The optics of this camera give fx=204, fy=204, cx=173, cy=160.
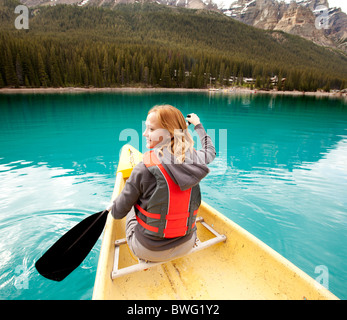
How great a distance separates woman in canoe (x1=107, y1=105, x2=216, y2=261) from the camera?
1.97 metres

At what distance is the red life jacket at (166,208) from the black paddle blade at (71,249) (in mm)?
837

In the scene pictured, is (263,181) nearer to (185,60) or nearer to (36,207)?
(36,207)

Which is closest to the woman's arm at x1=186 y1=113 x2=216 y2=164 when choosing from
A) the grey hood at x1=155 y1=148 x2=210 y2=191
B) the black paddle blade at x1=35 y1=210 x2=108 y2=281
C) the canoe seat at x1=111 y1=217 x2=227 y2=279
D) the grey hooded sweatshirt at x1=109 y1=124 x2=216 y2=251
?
the grey hooded sweatshirt at x1=109 y1=124 x2=216 y2=251

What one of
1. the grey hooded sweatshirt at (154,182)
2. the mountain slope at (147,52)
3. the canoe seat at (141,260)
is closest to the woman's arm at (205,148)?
the grey hooded sweatshirt at (154,182)

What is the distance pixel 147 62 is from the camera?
285 feet

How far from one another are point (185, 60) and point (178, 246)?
111932 millimetres

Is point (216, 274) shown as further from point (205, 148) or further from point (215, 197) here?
point (215, 197)

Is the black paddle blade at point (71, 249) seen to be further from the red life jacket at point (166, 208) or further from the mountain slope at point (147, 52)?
the mountain slope at point (147, 52)

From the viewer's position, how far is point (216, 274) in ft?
9.68

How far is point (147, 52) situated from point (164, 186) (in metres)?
102

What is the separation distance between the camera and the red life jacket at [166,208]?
1.99 metres
